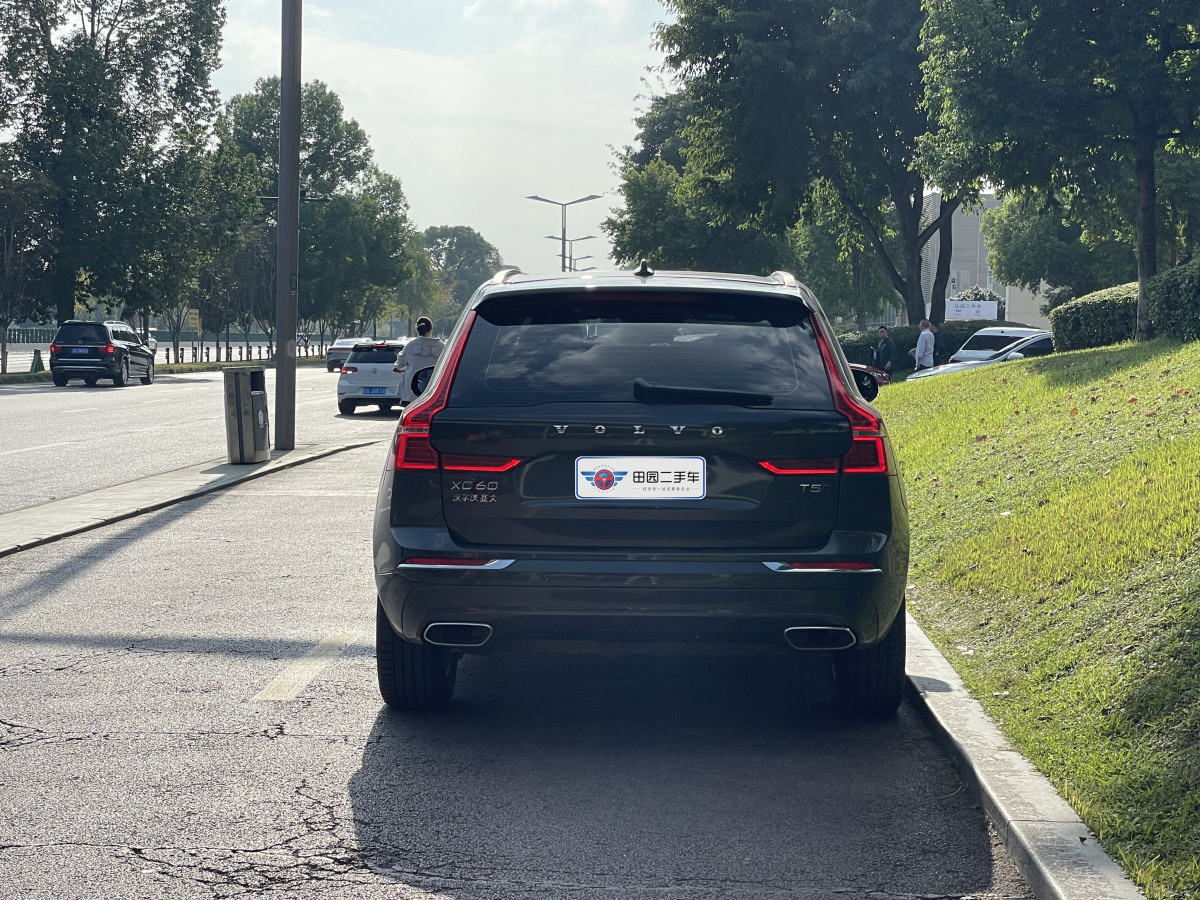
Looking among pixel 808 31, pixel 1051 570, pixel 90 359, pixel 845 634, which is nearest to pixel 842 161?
pixel 808 31

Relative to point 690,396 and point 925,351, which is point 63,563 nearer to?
point 690,396

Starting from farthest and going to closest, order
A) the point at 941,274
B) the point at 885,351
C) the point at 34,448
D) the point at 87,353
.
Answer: the point at 941,274 < the point at 87,353 < the point at 885,351 < the point at 34,448

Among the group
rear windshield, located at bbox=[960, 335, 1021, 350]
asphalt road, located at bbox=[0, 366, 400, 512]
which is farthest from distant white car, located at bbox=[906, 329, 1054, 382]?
asphalt road, located at bbox=[0, 366, 400, 512]

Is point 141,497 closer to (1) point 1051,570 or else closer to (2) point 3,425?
(1) point 1051,570

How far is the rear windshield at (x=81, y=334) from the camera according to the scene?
40062 millimetres

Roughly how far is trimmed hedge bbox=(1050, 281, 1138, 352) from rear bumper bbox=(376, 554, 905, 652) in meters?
17.5

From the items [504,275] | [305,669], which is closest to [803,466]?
[504,275]

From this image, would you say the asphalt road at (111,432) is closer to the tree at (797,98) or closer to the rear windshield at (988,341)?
the tree at (797,98)

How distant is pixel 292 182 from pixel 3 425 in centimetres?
822

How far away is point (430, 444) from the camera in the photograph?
512 cm

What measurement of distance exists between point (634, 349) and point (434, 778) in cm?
165

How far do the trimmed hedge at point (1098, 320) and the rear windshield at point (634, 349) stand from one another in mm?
17248

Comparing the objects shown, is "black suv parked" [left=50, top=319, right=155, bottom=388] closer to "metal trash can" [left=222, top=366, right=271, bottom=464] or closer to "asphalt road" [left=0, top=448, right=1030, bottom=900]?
"metal trash can" [left=222, top=366, right=271, bottom=464]

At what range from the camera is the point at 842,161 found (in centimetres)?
3775
